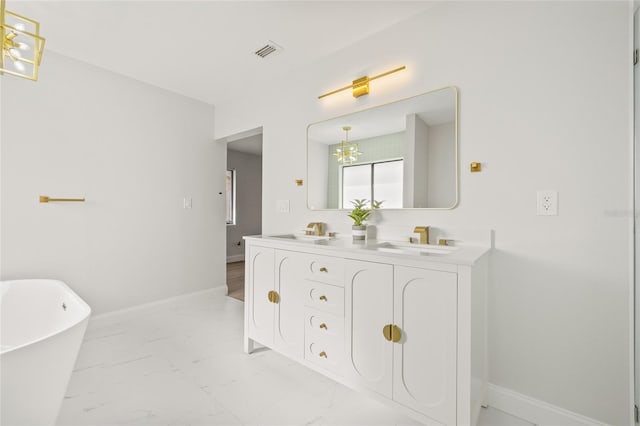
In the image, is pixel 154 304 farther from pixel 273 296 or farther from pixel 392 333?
pixel 392 333

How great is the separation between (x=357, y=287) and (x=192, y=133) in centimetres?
281

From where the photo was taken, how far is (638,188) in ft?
3.96

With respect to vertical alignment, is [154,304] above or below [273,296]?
below

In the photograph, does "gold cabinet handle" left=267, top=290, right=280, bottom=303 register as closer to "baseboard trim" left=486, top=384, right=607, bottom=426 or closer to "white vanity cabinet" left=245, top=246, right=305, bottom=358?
"white vanity cabinet" left=245, top=246, right=305, bottom=358

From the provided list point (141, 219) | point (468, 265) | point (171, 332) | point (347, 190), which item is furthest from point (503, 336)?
point (141, 219)

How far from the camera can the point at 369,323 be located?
4.74ft

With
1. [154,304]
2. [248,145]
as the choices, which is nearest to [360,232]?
[154,304]

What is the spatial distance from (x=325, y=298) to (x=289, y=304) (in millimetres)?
307

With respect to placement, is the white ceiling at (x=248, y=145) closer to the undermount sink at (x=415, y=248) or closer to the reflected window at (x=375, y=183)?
the reflected window at (x=375, y=183)

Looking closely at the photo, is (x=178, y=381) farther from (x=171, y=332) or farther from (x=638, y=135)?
(x=638, y=135)

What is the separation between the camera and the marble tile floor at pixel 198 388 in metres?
1.44

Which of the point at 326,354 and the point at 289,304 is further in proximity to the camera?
the point at 289,304

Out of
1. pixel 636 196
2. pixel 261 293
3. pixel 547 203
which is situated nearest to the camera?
pixel 636 196

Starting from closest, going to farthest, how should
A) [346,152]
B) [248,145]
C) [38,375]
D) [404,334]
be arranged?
[38,375] → [404,334] → [346,152] → [248,145]
